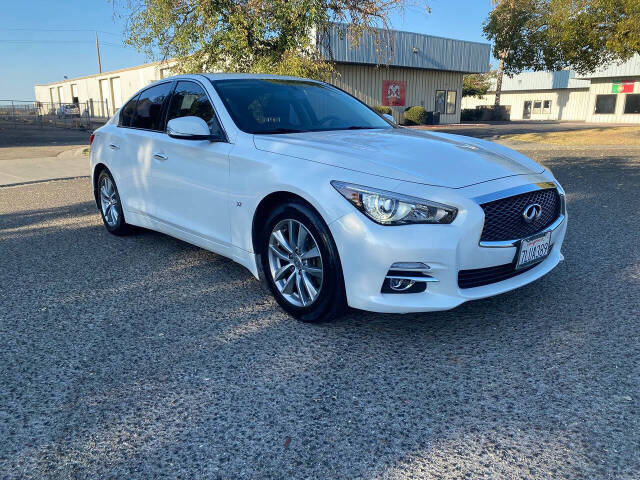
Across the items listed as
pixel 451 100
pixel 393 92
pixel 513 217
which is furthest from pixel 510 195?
pixel 451 100

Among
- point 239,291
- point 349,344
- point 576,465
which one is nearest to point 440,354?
point 349,344

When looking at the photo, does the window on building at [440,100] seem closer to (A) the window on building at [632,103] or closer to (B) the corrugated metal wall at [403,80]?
(B) the corrugated metal wall at [403,80]

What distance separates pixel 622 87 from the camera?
144 ft

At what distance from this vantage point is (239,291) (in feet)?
13.7

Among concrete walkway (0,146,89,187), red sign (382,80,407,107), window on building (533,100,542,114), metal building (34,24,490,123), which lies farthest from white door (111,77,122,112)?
window on building (533,100,542,114)

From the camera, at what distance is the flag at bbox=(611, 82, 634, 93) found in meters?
43.2

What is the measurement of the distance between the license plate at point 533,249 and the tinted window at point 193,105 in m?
2.31

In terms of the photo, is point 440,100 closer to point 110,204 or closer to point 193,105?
point 110,204

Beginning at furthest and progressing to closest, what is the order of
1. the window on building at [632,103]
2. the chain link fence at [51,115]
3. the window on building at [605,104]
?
1. the window on building at [605,104]
2. the window on building at [632,103]
3. the chain link fence at [51,115]

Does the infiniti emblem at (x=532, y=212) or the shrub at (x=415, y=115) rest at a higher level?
the shrub at (x=415, y=115)

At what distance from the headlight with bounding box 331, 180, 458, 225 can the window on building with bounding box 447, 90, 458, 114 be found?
4017cm

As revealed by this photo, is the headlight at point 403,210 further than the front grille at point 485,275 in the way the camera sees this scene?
No

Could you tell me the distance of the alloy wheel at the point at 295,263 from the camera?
132 inches

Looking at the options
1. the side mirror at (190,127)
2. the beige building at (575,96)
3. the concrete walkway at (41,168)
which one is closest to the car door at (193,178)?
the side mirror at (190,127)
